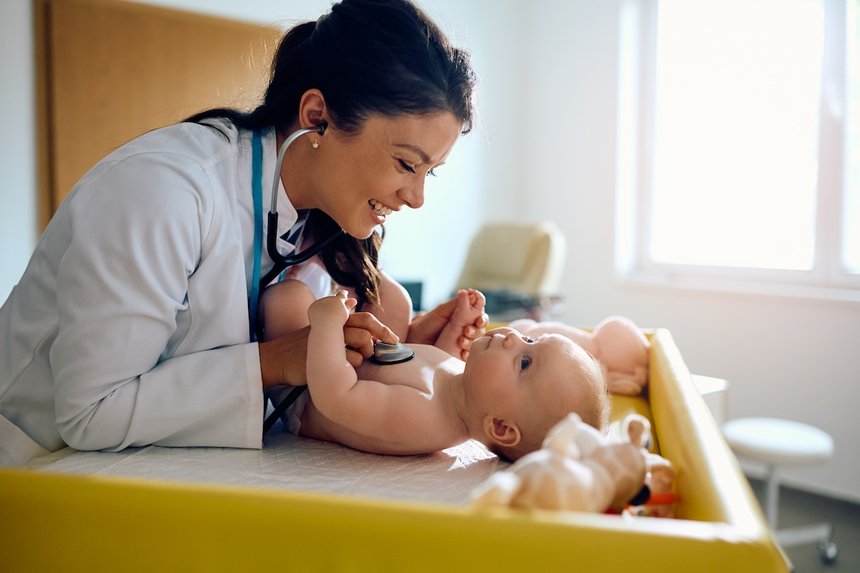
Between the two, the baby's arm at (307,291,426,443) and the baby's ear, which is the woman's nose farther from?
the baby's ear

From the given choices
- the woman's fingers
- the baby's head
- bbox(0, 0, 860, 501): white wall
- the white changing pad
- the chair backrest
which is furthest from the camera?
the chair backrest

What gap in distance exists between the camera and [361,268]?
1.50 m

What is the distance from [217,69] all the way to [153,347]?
2.90 m

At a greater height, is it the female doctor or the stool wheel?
the female doctor

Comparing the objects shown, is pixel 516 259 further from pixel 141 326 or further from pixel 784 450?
pixel 141 326

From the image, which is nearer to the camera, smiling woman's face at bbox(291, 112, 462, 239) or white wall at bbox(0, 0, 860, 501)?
smiling woman's face at bbox(291, 112, 462, 239)

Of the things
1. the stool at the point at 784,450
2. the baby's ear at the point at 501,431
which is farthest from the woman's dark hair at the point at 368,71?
the stool at the point at 784,450

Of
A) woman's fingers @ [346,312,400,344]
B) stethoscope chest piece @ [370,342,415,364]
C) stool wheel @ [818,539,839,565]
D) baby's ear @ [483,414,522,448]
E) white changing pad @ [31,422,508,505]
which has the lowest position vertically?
stool wheel @ [818,539,839,565]

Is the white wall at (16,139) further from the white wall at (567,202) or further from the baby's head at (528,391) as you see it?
the baby's head at (528,391)

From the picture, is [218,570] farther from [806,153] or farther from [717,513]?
[806,153]

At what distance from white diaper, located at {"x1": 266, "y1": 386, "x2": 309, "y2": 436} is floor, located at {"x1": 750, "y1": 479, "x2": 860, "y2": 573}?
2022mm

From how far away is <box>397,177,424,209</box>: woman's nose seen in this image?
1.29 meters

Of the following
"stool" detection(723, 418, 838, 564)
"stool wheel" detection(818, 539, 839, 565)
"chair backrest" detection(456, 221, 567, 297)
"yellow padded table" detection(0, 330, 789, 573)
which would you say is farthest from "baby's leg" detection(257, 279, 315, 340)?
"chair backrest" detection(456, 221, 567, 297)

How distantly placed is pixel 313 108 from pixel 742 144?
3160 millimetres
